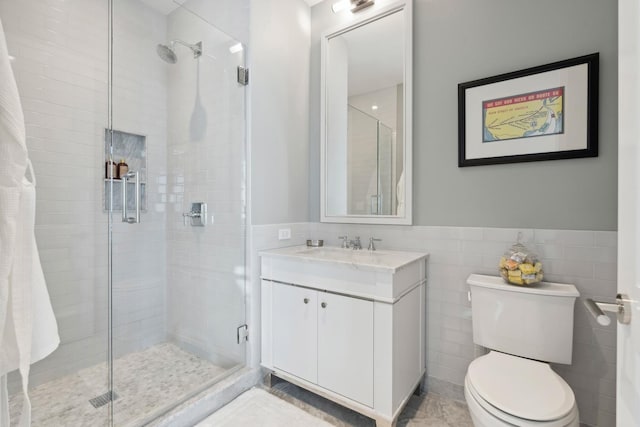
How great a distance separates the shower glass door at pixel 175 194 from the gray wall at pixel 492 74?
1.22 metres

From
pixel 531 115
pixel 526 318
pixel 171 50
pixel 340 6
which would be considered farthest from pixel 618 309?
pixel 171 50

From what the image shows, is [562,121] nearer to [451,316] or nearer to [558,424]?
[451,316]

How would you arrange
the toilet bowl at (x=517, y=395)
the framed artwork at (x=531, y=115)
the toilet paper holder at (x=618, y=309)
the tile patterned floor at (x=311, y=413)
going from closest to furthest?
the toilet paper holder at (x=618, y=309), the toilet bowl at (x=517, y=395), the framed artwork at (x=531, y=115), the tile patterned floor at (x=311, y=413)

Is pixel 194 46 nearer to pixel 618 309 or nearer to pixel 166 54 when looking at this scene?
pixel 166 54

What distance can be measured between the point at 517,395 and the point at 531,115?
137 cm

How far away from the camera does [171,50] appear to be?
218cm

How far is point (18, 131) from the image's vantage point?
86cm

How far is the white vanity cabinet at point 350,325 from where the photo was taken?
5.08 ft

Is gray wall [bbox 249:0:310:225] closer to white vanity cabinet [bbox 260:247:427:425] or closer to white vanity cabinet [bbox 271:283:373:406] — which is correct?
white vanity cabinet [bbox 260:247:427:425]

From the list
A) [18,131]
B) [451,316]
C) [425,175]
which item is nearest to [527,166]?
[425,175]

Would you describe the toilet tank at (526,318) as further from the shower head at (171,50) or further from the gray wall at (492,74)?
the shower head at (171,50)

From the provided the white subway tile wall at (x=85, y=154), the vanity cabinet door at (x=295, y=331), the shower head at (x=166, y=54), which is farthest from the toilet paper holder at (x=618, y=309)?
the shower head at (x=166, y=54)

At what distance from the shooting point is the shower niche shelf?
6.77ft

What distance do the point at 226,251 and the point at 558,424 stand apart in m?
1.89
